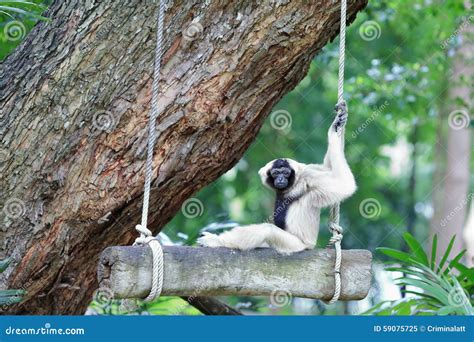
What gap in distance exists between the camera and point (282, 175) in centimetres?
335

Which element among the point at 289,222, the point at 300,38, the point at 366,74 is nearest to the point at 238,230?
the point at 289,222

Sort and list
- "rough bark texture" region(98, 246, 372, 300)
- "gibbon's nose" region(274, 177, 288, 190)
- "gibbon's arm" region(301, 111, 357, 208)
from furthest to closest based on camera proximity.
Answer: "gibbon's nose" region(274, 177, 288, 190)
"gibbon's arm" region(301, 111, 357, 208)
"rough bark texture" region(98, 246, 372, 300)

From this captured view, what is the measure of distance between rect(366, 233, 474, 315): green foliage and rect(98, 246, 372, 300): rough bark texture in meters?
0.86

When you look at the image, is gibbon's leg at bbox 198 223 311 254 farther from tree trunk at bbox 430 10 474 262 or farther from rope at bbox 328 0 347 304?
tree trunk at bbox 430 10 474 262

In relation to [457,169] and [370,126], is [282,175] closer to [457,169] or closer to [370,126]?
[457,169]

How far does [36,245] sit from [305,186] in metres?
1.24

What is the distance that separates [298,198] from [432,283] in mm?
1004

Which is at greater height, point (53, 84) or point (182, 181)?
point (53, 84)

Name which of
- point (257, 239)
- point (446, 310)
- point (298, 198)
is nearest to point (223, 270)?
point (257, 239)

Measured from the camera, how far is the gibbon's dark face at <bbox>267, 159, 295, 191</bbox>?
335 centimetres

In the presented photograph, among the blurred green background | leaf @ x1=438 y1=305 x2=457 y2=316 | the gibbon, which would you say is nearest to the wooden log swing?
the gibbon
